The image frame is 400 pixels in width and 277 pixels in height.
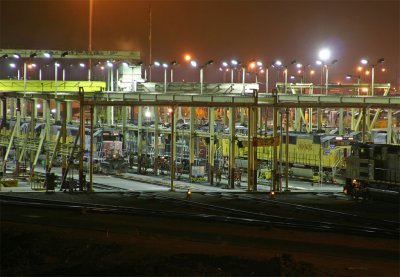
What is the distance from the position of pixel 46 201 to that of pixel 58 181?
8435 mm

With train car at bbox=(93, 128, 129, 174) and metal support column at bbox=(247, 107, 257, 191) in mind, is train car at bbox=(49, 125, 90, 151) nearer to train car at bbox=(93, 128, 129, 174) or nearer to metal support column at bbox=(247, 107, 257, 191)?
train car at bbox=(93, 128, 129, 174)

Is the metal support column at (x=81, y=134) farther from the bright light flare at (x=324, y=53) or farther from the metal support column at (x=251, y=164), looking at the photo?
the bright light flare at (x=324, y=53)

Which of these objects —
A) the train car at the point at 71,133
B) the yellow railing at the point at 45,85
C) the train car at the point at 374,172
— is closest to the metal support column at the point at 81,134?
the train car at the point at 374,172

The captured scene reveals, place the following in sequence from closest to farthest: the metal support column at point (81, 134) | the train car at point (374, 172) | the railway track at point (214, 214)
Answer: the railway track at point (214, 214) < the train car at point (374, 172) < the metal support column at point (81, 134)

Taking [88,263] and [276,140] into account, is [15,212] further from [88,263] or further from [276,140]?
[276,140]

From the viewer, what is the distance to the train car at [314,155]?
40.9m

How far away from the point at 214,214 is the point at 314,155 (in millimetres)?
20215

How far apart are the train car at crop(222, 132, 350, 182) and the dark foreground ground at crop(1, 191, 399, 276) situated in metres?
19.6

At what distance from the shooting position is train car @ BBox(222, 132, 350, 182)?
40938 millimetres

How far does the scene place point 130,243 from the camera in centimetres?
1834

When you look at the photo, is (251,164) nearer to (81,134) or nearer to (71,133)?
(81,134)

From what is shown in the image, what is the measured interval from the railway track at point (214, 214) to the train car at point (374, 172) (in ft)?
23.7

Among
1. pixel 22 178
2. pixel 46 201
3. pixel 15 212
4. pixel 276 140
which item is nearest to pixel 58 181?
pixel 22 178

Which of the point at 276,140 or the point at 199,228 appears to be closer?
the point at 199,228
